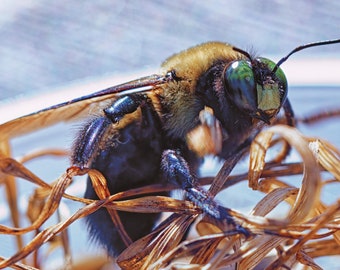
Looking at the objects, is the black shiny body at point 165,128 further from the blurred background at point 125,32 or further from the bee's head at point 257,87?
the blurred background at point 125,32

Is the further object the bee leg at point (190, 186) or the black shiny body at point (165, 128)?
the black shiny body at point (165, 128)

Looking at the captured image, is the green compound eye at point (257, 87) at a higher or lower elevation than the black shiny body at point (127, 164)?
higher

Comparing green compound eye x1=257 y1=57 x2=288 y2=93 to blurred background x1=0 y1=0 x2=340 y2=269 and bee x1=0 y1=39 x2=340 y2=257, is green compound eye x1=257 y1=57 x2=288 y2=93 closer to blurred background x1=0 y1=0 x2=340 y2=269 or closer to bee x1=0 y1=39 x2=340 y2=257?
bee x1=0 y1=39 x2=340 y2=257

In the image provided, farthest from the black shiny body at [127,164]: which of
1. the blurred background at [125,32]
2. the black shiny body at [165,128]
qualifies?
the blurred background at [125,32]

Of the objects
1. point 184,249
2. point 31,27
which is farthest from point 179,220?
point 31,27

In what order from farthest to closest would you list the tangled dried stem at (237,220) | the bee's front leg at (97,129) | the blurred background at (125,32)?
the blurred background at (125,32) → the bee's front leg at (97,129) → the tangled dried stem at (237,220)

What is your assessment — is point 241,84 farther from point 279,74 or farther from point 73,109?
point 73,109

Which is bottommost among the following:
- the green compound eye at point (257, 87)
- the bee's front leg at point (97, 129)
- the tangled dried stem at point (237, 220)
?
the tangled dried stem at point (237, 220)

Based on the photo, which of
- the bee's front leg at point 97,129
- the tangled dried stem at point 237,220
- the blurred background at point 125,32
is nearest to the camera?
the tangled dried stem at point 237,220

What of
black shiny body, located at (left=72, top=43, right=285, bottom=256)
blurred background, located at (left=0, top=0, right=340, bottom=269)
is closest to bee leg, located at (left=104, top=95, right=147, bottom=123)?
black shiny body, located at (left=72, top=43, right=285, bottom=256)

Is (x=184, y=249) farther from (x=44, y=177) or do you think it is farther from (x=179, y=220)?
(x=44, y=177)
